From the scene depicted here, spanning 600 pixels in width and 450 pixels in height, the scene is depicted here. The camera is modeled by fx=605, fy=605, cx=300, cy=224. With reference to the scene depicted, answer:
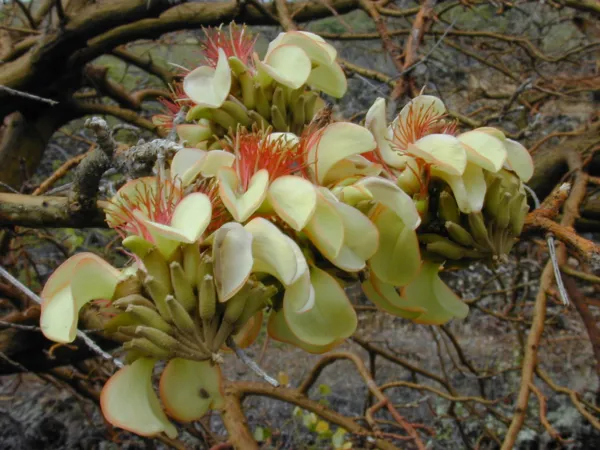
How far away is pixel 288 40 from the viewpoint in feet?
2.38

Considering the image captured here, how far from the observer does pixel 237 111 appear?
71 centimetres

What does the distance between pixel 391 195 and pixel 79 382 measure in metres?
1.54

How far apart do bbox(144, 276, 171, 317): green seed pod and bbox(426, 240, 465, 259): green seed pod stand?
0.86 feet

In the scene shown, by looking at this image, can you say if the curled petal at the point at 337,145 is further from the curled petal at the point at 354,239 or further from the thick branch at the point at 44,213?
the thick branch at the point at 44,213

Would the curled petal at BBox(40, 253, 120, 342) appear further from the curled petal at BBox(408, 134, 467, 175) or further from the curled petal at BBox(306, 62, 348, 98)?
the curled petal at BBox(306, 62, 348, 98)

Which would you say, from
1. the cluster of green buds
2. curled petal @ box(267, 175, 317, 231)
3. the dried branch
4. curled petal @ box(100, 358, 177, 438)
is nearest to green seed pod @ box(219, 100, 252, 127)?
the cluster of green buds

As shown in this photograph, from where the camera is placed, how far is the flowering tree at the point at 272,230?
0.47 metres

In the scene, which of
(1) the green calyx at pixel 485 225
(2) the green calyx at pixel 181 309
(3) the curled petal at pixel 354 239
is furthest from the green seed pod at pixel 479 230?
(2) the green calyx at pixel 181 309

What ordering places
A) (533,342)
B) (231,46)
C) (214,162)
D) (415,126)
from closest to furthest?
(214,162) < (415,126) < (231,46) < (533,342)

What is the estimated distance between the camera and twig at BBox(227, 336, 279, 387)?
44cm

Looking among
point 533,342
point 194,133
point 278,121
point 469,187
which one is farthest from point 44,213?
point 533,342

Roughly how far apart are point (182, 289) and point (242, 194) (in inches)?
3.9

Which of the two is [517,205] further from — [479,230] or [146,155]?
[146,155]

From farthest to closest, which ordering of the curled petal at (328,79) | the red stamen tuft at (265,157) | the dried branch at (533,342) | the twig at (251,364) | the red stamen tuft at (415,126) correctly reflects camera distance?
the dried branch at (533,342), the curled petal at (328,79), the red stamen tuft at (415,126), the red stamen tuft at (265,157), the twig at (251,364)
